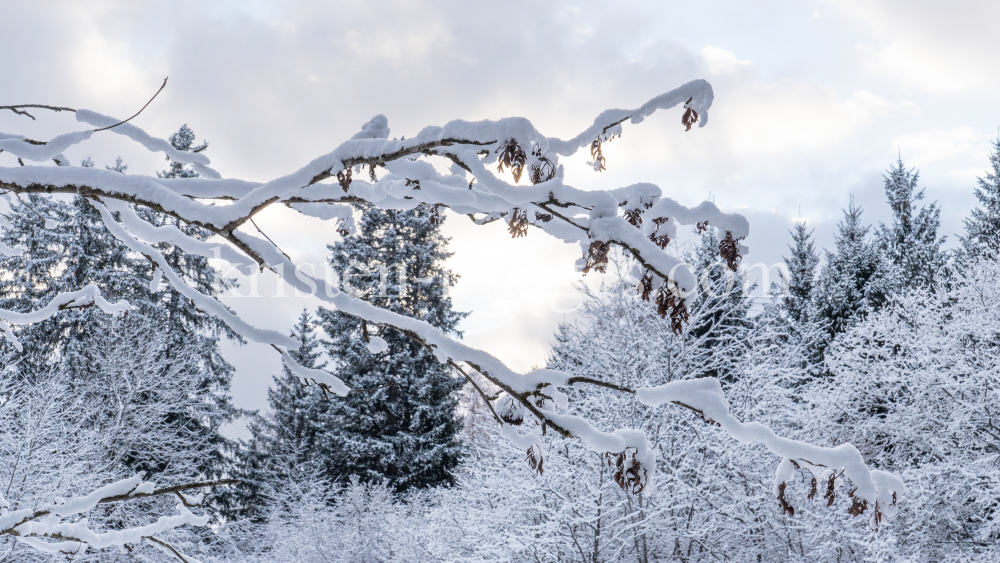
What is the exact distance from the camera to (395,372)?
1856 cm

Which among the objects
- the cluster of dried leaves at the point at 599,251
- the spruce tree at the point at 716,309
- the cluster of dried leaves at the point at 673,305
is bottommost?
the cluster of dried leaves at the point at 673,305

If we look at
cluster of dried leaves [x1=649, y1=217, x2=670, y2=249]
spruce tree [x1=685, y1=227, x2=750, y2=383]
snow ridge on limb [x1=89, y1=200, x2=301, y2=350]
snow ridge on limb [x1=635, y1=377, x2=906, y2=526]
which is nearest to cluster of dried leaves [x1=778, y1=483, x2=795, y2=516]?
snow ridge on limb [x1=635, y1=377, x2=906, y2=526]

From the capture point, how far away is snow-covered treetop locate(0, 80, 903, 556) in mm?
1357

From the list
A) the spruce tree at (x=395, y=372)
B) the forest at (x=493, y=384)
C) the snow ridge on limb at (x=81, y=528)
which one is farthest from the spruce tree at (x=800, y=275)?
the snow ridge on limb at (x=81, y=528)

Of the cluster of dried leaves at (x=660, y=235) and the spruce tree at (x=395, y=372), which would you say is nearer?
the cluster of dried leaves at (x=660, y=235)

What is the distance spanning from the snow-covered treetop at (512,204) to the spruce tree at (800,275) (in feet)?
60.5

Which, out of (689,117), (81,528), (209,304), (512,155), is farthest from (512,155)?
(81,528)

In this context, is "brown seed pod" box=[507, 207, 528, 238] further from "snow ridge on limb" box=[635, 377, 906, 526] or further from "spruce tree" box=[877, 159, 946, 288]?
"spruce tree" box=[877, 159, 946, 288]

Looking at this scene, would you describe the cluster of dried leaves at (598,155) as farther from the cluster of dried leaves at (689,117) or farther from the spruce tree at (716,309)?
the spruce tree at (716,309)

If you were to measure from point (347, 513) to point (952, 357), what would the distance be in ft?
42.9

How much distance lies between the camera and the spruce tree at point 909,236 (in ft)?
56.0

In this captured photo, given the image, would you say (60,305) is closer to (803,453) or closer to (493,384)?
(493,384)

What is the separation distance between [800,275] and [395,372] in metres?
13.0

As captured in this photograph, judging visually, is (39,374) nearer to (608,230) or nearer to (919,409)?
(608,230)
